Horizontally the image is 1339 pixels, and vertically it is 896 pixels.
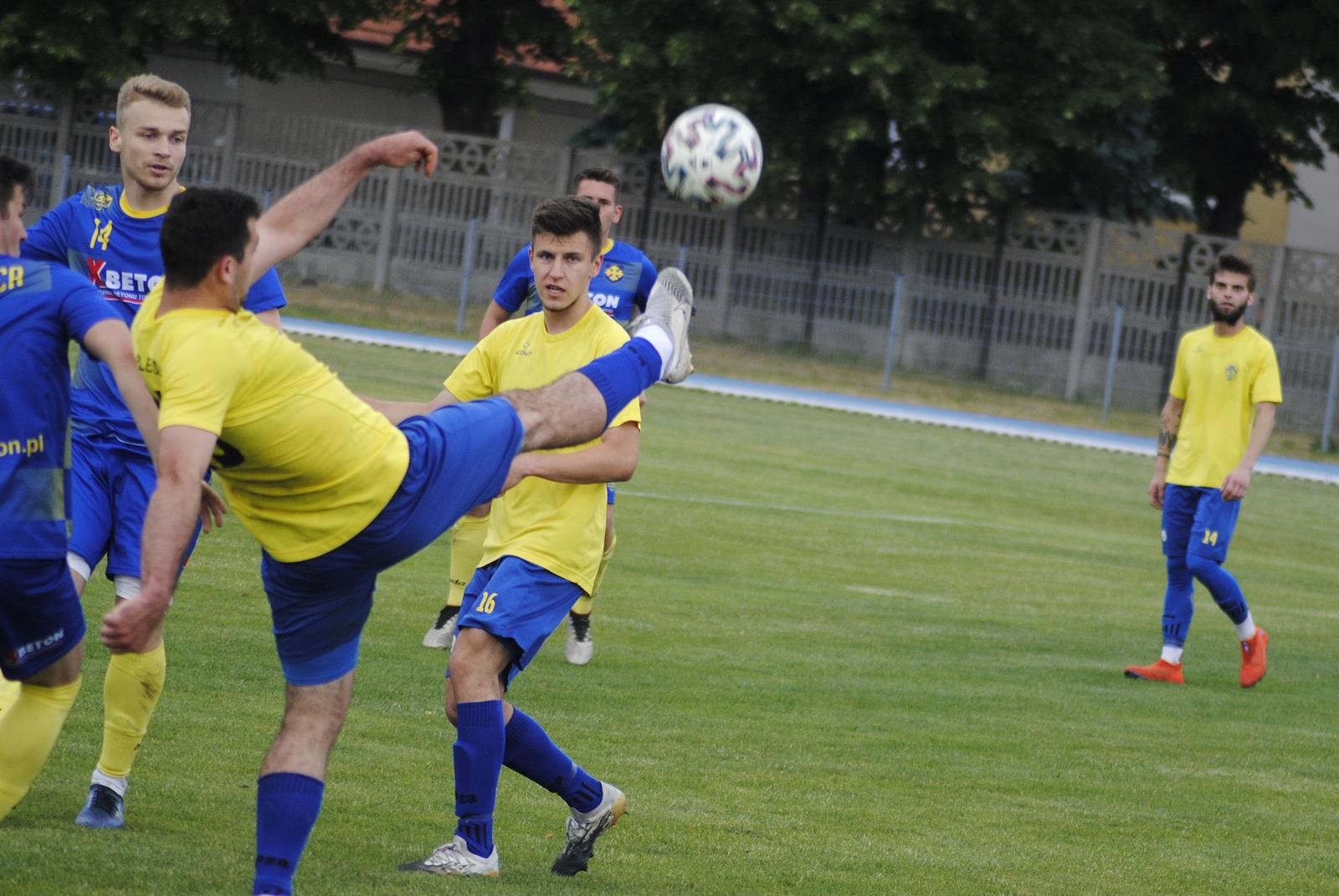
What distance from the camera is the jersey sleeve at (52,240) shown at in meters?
5.79

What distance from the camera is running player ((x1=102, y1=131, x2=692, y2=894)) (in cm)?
386

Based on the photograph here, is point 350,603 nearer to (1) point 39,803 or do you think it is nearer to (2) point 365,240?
(1) point 39,803

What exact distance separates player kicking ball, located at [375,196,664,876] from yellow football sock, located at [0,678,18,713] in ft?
4.25

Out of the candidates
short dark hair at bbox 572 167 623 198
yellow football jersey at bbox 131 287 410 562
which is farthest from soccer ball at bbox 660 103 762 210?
yellow football jersey at bbox 131 287 410 562

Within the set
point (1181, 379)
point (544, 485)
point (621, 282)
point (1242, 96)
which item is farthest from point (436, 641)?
point (1242, 96)

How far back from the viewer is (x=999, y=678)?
9.09 m

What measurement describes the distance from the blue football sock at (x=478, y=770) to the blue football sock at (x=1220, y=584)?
575 centimetres

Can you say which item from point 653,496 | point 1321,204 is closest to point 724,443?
point 653,496

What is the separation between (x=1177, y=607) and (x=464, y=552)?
4.13m

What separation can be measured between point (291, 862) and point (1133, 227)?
1080 inches

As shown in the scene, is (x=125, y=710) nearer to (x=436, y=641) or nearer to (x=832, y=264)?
(x=436, y=641)

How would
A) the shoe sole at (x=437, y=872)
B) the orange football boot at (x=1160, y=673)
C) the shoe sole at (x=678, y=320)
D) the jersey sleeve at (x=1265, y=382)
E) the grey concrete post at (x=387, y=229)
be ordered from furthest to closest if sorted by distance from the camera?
the grey concrete post at (x=387, y=229) → the jersey sleeve at (x=1265, y=382) → the orange football boot at (x=1160, y=673) → the shoe sole at (x=678, y=320) → the shoe sole at (x=437, y=872)

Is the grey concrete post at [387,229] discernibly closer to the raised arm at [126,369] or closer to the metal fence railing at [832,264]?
the metal fence railing at [832,264]

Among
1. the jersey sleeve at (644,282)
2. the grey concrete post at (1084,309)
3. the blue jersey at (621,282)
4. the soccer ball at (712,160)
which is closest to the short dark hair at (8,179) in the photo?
the soccer ball at (712,160)
